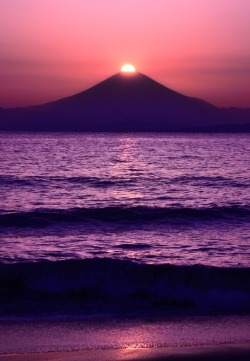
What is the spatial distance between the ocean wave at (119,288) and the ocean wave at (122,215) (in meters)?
6.27

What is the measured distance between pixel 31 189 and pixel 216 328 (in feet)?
64.2

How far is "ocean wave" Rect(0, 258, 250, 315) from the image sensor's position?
983cm

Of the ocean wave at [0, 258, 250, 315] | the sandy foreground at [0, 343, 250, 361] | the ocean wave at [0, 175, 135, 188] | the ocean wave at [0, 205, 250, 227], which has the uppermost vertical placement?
the sandy foreground at [0, 343, 250, 361]

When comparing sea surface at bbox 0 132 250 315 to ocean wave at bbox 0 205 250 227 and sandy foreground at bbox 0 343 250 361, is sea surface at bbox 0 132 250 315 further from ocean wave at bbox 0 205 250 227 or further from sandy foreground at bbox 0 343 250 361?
sandy foreground at bbox 0 343 250 361

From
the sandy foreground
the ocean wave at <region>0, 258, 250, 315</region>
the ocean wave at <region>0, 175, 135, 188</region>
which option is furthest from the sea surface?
the sandy foreground

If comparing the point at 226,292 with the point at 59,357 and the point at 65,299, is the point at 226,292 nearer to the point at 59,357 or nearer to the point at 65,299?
the point at 65,299

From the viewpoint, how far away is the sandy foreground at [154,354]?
22.2ft

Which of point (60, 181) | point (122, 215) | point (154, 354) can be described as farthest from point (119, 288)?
point (60, 181)

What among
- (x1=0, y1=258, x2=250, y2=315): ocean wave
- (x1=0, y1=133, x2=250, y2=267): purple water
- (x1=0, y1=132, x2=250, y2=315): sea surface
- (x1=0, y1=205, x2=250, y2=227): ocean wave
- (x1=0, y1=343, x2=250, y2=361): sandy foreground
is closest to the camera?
(x1=0, y1=343, x2=250, y2=361): sandy foreground

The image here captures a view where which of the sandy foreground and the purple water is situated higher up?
the sandy foreground

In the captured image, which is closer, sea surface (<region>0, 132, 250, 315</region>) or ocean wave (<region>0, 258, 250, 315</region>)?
ocean wave (<region>0, 258, 250, 315</region>)

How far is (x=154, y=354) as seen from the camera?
22.7 ft

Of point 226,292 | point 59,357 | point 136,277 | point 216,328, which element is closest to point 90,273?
point 136,277

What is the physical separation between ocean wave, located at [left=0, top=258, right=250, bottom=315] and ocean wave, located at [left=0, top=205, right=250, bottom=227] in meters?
6.27
